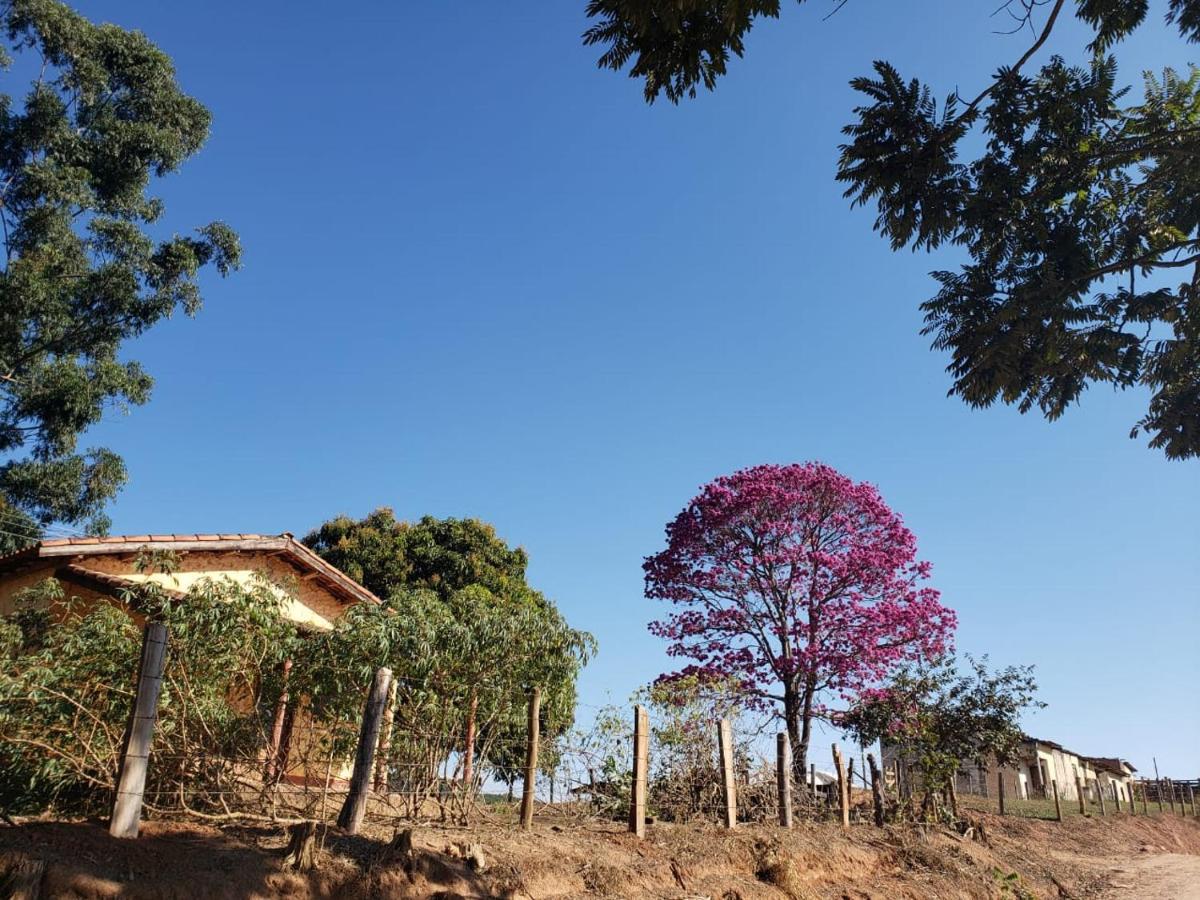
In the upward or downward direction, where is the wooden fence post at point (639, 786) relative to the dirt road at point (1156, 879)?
upward

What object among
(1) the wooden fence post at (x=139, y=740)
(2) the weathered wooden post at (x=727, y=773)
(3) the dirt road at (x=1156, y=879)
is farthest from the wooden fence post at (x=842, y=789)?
(1) the wooden fence post at (x=139, y=740)

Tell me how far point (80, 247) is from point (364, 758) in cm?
1883

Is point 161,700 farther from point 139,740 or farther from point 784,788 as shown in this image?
point 784,788

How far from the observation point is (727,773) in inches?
462

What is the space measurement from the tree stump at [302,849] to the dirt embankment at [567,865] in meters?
0.07

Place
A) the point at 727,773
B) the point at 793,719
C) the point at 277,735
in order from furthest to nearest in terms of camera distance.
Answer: the point at 793,719 → the point at 727,773 → the point at 277,735

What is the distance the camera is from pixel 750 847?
10.7 meters

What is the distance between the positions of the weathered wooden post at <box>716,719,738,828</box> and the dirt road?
9.25 m

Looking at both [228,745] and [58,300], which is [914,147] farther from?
[58,300]

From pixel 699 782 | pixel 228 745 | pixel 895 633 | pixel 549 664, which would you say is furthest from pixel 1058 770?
pixel 228 745

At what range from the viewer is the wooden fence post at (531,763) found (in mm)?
9367

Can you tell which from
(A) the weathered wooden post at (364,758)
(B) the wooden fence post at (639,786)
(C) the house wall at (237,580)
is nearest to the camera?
(A) the weathered wooden post at (364,758)

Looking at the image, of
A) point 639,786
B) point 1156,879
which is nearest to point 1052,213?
point 639,786

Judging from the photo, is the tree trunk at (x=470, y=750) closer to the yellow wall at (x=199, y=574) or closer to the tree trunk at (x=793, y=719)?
the yellow wall at (x=199, y=574)
